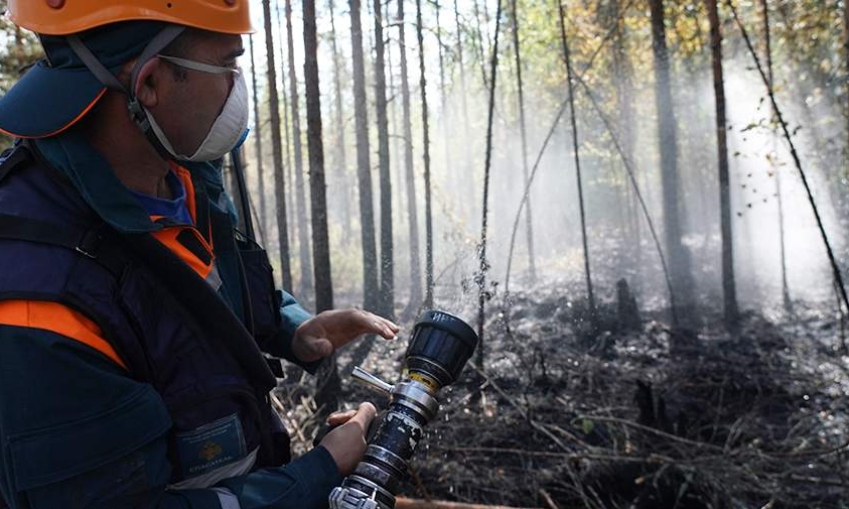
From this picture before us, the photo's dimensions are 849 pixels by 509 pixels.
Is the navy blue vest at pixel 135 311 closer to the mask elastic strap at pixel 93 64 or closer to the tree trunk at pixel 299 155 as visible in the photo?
the mask elastic strap at pixel 93 64

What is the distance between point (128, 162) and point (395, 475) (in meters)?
0.98

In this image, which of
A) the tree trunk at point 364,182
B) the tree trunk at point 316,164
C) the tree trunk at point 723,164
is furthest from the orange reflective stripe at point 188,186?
the tree trunk at point 364,182

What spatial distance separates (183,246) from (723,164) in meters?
11.1

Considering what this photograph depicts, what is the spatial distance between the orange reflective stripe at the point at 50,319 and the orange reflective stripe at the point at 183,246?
286 mm

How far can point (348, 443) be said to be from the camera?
4.98 feet

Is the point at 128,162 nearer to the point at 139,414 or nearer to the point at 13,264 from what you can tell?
the point at 13,264

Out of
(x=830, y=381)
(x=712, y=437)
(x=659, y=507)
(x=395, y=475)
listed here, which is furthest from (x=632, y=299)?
(x=395, y=475)

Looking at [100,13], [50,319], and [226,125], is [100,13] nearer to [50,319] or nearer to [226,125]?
[226,125]

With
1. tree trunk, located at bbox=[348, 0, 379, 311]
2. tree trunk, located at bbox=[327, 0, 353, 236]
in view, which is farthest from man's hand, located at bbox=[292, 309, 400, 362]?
tree trunk, located at bbox=[327, 0, 353, 236]

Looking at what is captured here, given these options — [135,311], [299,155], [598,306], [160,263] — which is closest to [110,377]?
[135,311]

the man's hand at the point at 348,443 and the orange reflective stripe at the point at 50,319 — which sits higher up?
the orange reflective stripe at the point at 50,319

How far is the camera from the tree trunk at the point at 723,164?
982 centimetres

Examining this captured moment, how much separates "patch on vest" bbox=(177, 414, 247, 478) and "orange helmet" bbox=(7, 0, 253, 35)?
3.02 feet

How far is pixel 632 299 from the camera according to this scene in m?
11.3
